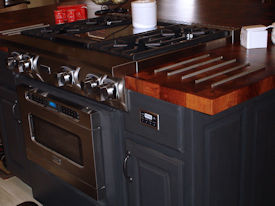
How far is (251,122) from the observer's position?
1.75m

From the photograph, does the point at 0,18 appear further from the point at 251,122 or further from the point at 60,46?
the point at 251,122

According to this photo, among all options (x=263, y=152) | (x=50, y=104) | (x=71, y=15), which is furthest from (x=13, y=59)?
(x=263, y=152)

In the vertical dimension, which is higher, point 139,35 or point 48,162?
point 139,35

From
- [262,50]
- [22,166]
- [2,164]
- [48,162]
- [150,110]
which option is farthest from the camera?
[2,164]

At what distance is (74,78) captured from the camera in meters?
1.85

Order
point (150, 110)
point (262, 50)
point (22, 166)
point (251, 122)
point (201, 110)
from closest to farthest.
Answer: point (201, 110), point (150, 110), point (251, 122), point (262, 50), point (22, 166)

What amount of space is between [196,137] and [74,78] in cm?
61

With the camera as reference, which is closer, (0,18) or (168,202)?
(168,202)

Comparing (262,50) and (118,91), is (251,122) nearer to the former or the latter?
(262,50)

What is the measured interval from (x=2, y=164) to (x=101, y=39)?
139cm

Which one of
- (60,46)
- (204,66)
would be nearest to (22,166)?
(60,46)

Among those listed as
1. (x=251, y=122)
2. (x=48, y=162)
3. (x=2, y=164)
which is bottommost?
(x=2, y=164)

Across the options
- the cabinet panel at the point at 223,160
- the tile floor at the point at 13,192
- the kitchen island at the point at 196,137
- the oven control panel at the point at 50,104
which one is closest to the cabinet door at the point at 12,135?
the tile floor at the point at 13,192

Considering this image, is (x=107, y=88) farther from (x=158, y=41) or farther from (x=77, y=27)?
(x=77, y=27)
